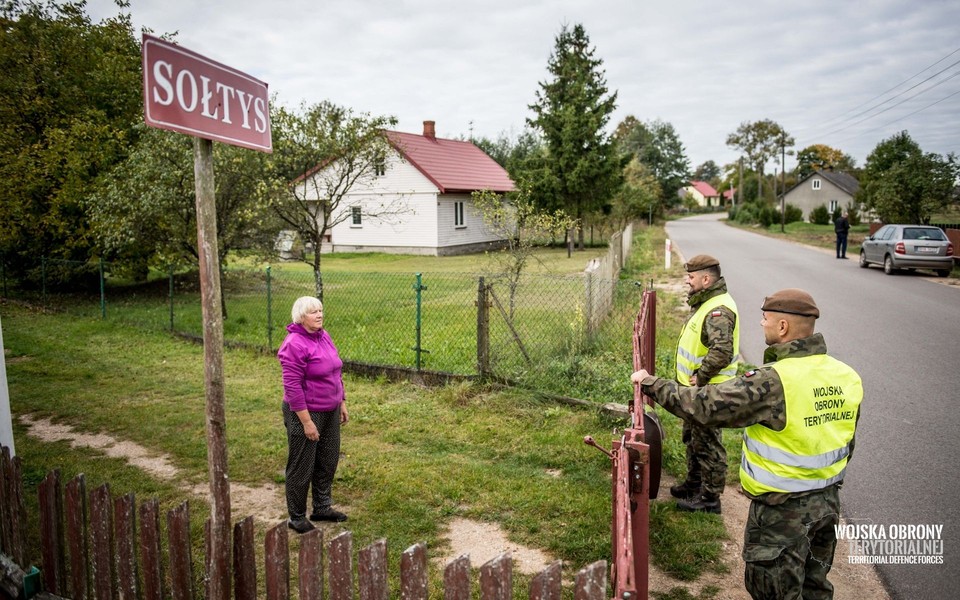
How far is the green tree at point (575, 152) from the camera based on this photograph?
29250mm

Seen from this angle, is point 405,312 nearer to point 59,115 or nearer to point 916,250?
point 59,115

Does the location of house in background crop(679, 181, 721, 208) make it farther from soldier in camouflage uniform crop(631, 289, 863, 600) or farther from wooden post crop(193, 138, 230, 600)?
wooden post crop(193, 138, 230, 600)

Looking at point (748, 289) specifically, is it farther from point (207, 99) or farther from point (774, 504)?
point (207, 99)

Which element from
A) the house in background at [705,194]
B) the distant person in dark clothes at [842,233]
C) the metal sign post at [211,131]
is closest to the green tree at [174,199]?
the metal sign post at [211,131]

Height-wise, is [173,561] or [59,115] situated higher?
[59,115]

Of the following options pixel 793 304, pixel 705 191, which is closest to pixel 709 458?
pixel 793 304

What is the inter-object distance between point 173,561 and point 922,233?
21622 millimetres

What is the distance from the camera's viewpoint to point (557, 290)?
12.6 metres

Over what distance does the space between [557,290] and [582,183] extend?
1777 centimetres

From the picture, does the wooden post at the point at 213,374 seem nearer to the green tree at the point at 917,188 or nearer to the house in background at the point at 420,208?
the house in background at the point at 420,208

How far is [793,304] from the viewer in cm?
288

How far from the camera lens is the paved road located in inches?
178

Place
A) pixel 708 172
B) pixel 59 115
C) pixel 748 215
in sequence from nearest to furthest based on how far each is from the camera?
pixel 59 115 → pixel 748 215 → pixel 708 172

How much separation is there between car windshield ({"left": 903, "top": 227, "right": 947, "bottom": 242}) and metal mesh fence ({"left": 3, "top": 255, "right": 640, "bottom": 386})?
10.8 m
